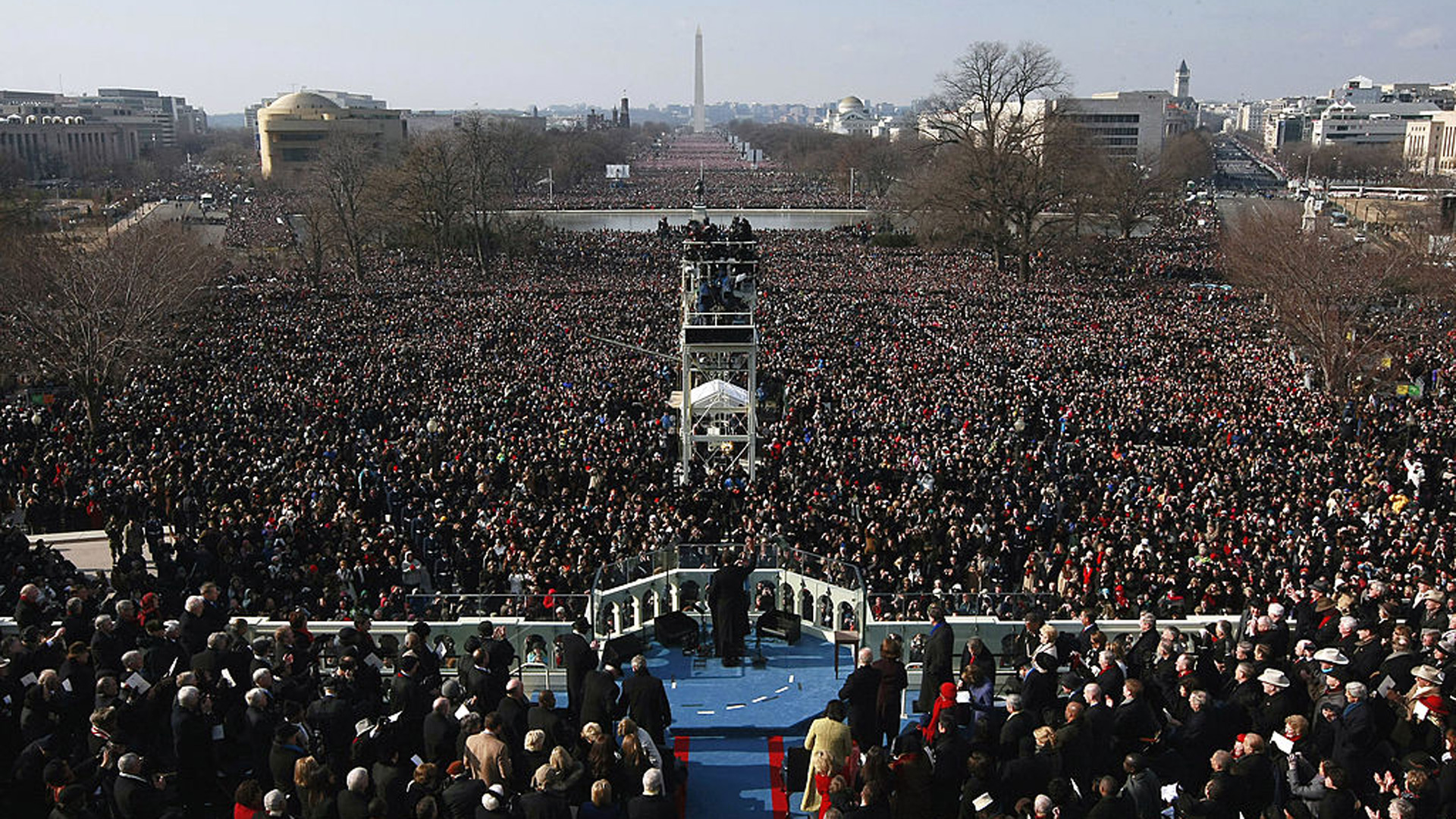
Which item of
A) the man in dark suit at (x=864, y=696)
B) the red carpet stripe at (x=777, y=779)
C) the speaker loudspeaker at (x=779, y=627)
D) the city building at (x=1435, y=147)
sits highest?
the city building at (x=1435, y=147)

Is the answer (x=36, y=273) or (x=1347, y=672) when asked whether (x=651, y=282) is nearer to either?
(x=36, y=273)

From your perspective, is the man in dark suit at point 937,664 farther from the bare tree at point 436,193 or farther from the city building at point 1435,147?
the city building at point 1435,147

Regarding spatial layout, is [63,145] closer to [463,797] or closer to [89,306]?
[89,306]

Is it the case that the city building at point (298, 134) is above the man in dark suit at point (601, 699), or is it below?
above

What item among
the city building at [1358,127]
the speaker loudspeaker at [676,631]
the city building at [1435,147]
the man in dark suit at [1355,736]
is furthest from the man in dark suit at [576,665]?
the city building at [1358,127]

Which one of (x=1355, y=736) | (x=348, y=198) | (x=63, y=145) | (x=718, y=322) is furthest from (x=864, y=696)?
(x=63, y=145)

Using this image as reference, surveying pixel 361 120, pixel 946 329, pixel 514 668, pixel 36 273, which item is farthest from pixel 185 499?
pixel 361 120
